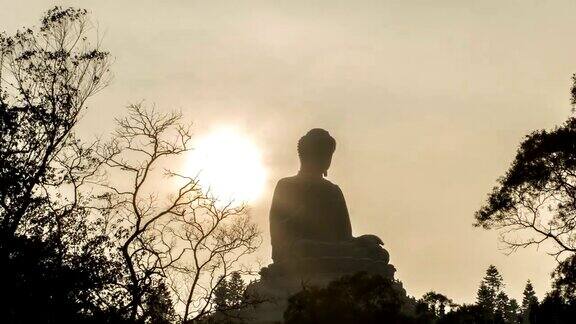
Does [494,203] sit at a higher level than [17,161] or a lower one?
higher

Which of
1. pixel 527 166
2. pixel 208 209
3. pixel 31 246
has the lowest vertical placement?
pixel 31 246

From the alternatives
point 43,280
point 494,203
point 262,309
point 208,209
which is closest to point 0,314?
point 43,280

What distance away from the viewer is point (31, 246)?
1502cm

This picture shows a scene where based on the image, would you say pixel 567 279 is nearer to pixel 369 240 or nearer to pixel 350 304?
pixel 350 304

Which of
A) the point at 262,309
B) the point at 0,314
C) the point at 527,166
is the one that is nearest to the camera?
the point at 0,314

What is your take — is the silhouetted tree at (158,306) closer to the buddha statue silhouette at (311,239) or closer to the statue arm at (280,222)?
the buddha statue silhouette at (311,239)

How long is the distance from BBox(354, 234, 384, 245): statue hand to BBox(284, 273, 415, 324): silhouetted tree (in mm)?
11970

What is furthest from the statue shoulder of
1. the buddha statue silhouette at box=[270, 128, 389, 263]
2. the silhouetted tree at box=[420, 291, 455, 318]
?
the silhouetted tree at box=[420, 291, 455, 318]

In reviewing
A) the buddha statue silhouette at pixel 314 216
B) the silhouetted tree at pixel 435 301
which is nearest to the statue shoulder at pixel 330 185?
the buddha statue silhouette at pixel 314 216

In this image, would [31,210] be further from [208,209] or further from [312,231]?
[312,231]

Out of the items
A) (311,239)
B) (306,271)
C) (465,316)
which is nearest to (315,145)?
(311,239)

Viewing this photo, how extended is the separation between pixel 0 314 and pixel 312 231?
21.8 meters

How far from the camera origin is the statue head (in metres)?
36.2

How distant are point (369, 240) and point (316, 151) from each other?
16.9ft
